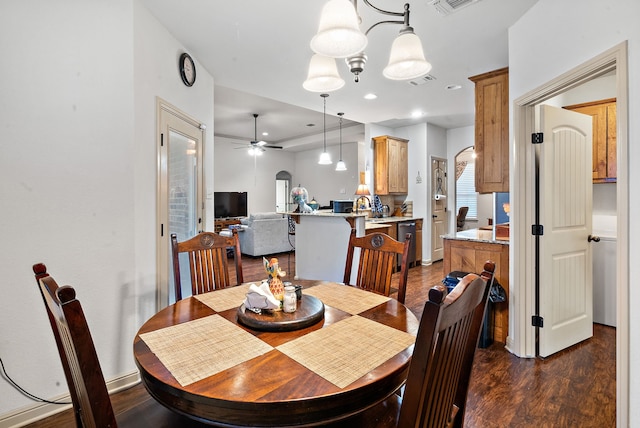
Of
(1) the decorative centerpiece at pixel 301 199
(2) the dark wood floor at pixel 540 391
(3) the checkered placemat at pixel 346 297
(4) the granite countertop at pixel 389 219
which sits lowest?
(2) the dark wood floor at pixel 540 391

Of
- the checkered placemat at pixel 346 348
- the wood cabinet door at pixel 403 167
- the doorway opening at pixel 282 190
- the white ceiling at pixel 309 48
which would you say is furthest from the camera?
the doorway opening at pixel 282 190

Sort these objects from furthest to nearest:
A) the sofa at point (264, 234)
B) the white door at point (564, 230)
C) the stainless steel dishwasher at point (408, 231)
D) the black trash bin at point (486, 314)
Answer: the sofa at point (264, 234) < the stainless steel dishwasher at point (408, 231) < the black trash bin at point (486, 314) < the white door at point (564, 230)

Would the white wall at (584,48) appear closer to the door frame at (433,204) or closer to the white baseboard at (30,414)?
the white baseboard at (30,414)

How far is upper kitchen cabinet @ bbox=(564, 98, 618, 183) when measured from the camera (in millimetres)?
3074

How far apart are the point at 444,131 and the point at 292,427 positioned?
21.8ft

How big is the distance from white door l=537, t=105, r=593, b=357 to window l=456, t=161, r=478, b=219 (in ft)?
19.7

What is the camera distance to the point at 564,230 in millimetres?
2652

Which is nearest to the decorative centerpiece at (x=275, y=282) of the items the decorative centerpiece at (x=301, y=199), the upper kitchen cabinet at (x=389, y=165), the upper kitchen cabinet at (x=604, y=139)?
the decorative centerpiece at (x=301, y=199)

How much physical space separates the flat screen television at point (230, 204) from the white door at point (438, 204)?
4786 mm

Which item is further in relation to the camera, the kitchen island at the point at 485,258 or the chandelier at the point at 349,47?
the kitchen island at the point at 485,258

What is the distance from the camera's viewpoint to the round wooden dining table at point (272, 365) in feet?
2.83

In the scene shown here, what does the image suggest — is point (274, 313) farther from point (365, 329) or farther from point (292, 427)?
point (292, 427)

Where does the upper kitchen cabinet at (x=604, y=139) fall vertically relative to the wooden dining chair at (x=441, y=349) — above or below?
above

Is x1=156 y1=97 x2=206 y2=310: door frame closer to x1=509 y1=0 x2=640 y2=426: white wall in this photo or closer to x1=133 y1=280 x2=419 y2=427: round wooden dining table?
x1=133 y1=280 x2=419 y2=427: round wooden dining table
